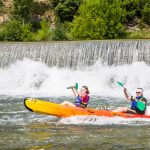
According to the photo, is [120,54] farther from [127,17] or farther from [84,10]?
[127,17]

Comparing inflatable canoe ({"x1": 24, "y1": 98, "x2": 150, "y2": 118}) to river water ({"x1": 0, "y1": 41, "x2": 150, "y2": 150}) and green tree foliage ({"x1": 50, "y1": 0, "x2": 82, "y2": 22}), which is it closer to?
river water ({"x1": 0, "y1": 41, "x2": 150, "y2": 150})

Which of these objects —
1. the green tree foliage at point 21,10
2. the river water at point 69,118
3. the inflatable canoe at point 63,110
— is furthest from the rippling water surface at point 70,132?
the green tree foliage at point 21,10

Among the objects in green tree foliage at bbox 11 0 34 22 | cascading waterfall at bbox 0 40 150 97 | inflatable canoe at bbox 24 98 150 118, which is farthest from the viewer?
green tree foliage at bbox 11 0 34 22

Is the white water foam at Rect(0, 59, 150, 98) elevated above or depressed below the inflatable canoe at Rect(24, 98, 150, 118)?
below

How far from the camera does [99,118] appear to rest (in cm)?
1483

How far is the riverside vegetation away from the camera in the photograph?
3788cm

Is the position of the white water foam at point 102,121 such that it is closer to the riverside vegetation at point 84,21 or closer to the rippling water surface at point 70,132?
the rippling water surface at point 70,132

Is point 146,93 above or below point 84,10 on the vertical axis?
below

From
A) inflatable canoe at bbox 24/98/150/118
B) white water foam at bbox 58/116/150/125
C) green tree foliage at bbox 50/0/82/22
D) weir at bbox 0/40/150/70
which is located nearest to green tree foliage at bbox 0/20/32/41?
green tree foliage at bbox 50/0/82/22

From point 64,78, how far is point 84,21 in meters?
12.5

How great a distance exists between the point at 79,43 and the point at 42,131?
46.5 ft

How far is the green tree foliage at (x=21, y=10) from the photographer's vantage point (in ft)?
150

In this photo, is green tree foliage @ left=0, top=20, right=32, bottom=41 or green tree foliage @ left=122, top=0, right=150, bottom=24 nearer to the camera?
green tree foliage @ left=0, top=20, right=32, bottom=41

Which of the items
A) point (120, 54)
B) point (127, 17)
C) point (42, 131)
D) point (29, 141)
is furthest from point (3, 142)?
point (127, 17)
